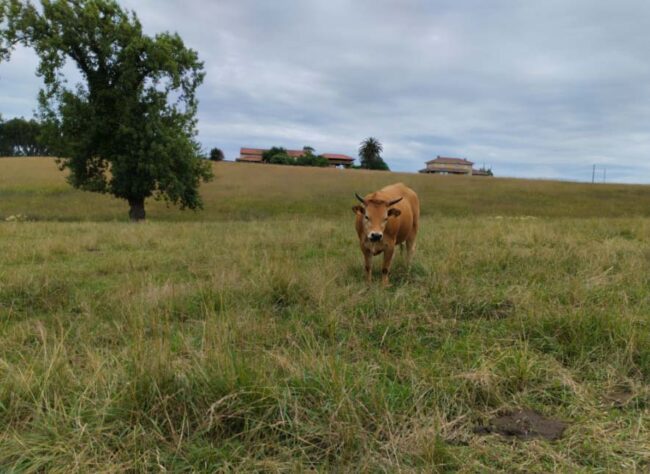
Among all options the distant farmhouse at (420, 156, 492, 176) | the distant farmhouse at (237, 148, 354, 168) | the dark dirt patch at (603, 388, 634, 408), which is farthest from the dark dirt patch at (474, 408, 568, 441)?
the distant farmhouse at (420, 156, 492, 176)

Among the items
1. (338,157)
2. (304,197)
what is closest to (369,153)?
(338,157)

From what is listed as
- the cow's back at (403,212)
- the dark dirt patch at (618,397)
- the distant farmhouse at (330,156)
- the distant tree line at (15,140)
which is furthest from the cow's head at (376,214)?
the distant farmhouse at (330,156)

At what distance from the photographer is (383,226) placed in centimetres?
684

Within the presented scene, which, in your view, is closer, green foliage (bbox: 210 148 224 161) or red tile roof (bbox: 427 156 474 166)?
green foliage (bbox: 210 148 224 161)

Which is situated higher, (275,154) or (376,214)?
(275,154)

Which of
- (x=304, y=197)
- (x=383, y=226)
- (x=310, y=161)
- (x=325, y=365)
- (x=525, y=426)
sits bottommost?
(x=525, y=426)

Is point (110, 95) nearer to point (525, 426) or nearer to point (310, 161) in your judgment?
point (525, 426)

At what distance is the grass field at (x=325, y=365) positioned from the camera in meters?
2.52

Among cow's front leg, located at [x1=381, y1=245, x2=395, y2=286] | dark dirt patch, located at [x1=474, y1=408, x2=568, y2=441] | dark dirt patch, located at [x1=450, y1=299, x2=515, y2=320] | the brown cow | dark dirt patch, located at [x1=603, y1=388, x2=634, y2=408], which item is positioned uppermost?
the brown cow

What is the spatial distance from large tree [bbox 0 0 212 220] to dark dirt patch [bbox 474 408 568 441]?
20.5 m

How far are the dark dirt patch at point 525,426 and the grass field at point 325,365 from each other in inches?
2.4

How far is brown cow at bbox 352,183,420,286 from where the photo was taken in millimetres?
6801

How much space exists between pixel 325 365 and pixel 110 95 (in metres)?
21.7

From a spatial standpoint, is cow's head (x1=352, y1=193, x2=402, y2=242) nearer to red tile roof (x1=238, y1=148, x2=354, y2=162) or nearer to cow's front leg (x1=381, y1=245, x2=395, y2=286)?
cow's front leg (x1=381, y1=245, x2=395, y2=286)
